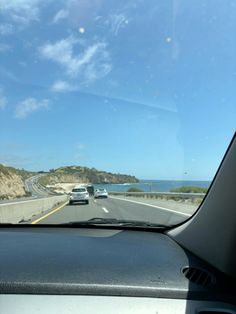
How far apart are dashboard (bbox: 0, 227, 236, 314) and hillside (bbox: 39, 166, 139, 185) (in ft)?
12.0

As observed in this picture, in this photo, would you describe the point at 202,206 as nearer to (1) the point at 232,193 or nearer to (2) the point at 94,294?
(1) the point at 232,193

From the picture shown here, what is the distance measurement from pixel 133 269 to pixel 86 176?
623 cm

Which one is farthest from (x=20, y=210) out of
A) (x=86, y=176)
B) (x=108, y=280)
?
(x=108, y=280)

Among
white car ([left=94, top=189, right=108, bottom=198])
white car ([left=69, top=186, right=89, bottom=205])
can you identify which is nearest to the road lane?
white car ([left=69, top=186, right=89, bottom=205])

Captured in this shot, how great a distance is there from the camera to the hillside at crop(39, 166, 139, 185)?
8.24 meters

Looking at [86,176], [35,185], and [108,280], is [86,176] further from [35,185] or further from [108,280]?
[35,185]

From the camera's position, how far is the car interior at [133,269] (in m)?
3.18

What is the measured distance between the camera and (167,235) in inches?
216

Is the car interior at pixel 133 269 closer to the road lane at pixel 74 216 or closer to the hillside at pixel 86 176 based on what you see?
the hillside at pixel 86 176

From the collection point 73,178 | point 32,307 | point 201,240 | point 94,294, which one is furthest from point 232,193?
point 73,178

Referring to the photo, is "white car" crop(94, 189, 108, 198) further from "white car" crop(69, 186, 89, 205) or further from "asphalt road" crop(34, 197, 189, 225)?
"asphalt road" crop(34, 197, 189, 225)

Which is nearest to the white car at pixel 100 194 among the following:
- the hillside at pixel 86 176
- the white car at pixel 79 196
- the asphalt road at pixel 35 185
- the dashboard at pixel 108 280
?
the asphalt road at pixel 35 185

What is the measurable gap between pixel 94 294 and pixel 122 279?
274 millimetres

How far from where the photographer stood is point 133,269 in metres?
3.71
